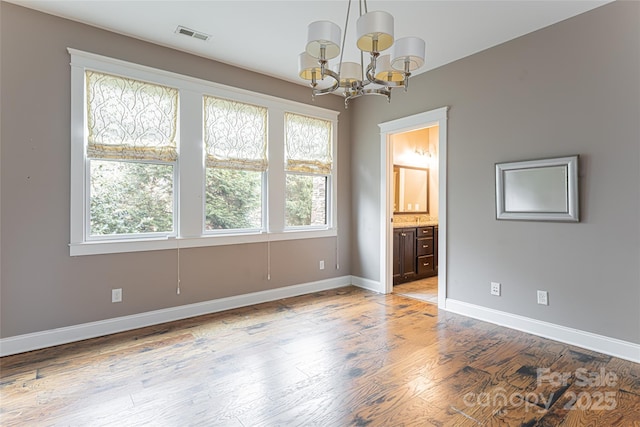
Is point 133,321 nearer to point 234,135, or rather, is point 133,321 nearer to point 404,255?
point 234,135

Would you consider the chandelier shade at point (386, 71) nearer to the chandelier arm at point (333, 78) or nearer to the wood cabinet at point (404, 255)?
the chandelier arm at point (333, 78)

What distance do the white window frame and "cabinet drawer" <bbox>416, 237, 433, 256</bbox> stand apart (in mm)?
1507

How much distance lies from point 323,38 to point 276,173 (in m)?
2.51

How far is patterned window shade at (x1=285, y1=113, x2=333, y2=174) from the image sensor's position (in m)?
4.50

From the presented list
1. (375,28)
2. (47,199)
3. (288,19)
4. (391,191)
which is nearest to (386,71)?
(375,28)

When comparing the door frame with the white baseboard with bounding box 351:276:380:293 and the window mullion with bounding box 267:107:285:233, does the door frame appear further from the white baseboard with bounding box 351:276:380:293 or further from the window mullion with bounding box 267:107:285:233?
the window mullion with bounding box 267:107:285:233

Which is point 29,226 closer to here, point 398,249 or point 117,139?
point 117,139

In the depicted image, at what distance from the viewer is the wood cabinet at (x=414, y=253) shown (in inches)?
199

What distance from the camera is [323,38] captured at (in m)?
1.95

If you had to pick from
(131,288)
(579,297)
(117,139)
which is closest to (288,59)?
(117,139)

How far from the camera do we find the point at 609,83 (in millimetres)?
2729

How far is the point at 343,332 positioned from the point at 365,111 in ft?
10.6

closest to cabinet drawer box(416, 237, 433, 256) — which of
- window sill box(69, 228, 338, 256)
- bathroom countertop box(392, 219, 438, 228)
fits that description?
bathroom countertop box(392, 219, 438, 228)

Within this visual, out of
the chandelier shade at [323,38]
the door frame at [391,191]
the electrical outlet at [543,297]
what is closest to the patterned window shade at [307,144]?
the door frame at [391,191]
